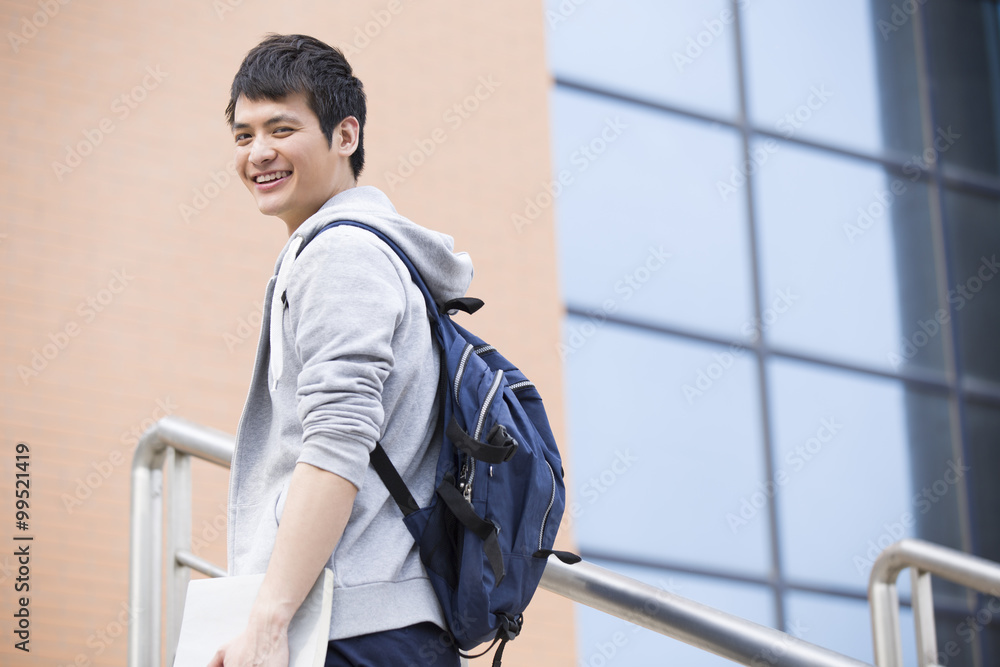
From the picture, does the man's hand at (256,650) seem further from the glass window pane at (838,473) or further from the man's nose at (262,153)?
the glass window pane at (838,473)

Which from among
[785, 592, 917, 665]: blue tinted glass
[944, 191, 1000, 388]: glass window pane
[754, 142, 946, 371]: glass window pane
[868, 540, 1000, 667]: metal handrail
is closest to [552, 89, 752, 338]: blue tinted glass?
[754, 142, 946, 371]: glass window pane

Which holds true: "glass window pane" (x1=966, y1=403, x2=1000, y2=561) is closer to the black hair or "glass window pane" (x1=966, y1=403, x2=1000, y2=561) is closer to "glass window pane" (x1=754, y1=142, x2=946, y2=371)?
"glass window pane" (x1=754, y1=142, x2=946, y2=371)

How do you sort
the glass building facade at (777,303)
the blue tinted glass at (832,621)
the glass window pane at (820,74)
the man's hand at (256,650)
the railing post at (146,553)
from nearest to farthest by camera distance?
the man's hand at (256,650), the railing post at (146,553), the glass building facade at (777,303), the blue tinted glass at (832,621), the glass window pane at (820,74)

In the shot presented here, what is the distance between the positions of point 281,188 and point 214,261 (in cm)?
393

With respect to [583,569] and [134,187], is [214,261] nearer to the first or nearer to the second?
[134,187]

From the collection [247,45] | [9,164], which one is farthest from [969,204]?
[9,164]

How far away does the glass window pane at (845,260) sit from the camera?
7.70 meters

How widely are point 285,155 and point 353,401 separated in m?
0.45

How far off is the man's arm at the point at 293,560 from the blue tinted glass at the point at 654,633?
5162mm

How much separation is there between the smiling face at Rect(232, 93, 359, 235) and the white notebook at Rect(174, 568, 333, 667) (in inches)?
20.8

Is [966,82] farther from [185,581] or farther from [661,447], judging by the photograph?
[185,581]

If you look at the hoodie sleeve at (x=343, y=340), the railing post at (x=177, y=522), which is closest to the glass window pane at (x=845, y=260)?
the railing post at (x=177, y=522)

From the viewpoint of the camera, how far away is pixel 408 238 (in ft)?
5.00

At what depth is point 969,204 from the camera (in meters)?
8.66
